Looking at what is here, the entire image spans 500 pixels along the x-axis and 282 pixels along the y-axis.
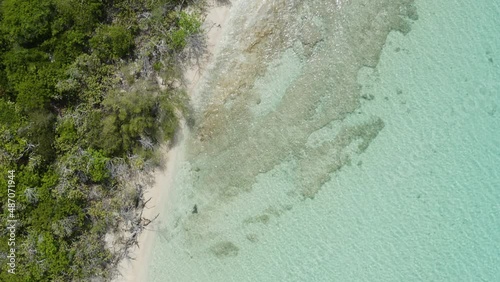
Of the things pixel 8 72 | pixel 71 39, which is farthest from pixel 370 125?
pixel 8 72

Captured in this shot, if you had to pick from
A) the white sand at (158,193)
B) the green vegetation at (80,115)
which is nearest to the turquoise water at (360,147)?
the white sand at (158,193)

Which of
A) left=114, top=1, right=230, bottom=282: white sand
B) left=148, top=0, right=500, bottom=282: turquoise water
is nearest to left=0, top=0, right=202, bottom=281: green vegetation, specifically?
left=114, top=1, right=230, bottom=282: white sand

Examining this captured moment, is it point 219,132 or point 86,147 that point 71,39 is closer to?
point 86,147

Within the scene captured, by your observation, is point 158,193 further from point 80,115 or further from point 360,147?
point 360,147

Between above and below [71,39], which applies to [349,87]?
below

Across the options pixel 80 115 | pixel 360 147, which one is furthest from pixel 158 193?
pixel 360 147

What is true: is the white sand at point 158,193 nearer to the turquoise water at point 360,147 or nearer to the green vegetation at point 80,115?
the green vegetation at point 80,115
